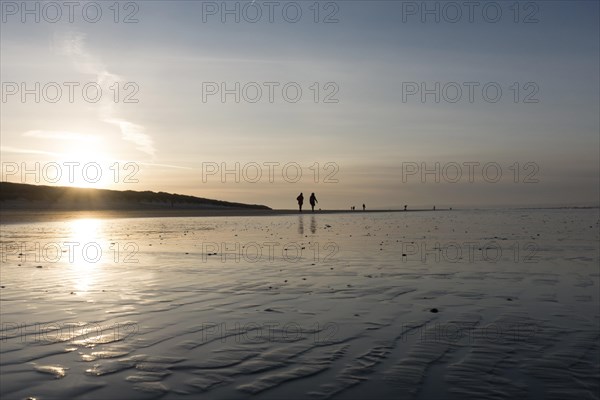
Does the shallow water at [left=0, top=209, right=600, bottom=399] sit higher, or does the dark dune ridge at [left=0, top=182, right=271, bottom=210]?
the dark dune ridge at [left=0, top=182, right=271, bottom=210]

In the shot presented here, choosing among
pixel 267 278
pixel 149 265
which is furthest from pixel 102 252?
pixel 267 278

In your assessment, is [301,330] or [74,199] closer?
[301,330]

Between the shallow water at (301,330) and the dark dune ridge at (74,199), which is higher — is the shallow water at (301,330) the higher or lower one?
the lower one

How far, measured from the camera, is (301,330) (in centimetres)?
792

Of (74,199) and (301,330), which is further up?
(74,199)

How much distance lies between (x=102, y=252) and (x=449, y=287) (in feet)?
40.7

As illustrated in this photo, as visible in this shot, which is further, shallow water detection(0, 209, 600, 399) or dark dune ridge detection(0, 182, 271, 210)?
dark dune ridge detection(0, 182, 271, 210)

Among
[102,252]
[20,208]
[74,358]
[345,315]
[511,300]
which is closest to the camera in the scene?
[74,358]

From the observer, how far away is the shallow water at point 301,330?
5637 mm

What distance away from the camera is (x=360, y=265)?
15.5 m

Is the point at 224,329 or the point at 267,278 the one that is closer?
the point at 224,329

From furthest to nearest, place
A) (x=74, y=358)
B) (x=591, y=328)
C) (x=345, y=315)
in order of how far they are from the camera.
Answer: (x=345, y=315)
(x=591, y=328)
(x=74, y=358)

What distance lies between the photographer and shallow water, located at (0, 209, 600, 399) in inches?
222

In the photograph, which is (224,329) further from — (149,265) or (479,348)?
(149,265)
